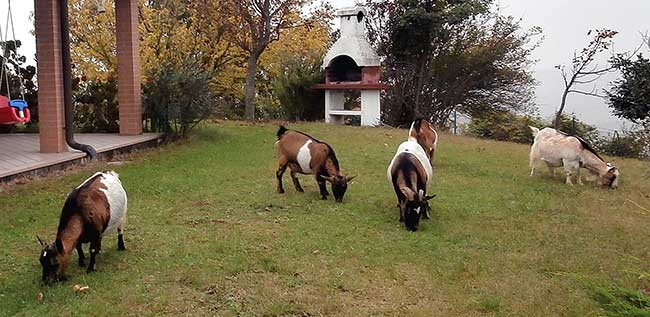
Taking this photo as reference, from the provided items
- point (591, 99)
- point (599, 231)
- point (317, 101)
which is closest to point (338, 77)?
point (317, 101)

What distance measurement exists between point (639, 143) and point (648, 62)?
295 cm

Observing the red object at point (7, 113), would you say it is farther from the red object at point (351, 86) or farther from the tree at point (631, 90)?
the tree at point (631, 90)

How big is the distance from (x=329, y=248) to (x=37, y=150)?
19.4 ft

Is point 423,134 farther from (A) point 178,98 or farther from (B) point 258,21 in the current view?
(B) point 258,21

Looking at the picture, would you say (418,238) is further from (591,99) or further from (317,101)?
(591,99)

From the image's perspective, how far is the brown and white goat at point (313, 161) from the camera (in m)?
6.68

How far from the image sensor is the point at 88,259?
455cm

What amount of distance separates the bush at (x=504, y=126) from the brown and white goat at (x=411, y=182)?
32.7 feet

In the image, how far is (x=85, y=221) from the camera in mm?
4117

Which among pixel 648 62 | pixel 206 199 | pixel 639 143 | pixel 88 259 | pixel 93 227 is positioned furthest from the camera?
pixel 639 143

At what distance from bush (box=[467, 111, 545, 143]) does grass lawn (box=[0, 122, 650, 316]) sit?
278 inches

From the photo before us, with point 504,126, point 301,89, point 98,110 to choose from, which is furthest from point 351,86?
point 98,110

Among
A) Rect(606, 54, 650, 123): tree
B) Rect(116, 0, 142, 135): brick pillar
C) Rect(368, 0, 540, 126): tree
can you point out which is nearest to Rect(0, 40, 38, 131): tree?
Rect(116, 0, 142, 135): brick pillar

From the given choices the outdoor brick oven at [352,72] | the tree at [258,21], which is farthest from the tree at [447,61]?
the tree at [258,21]
